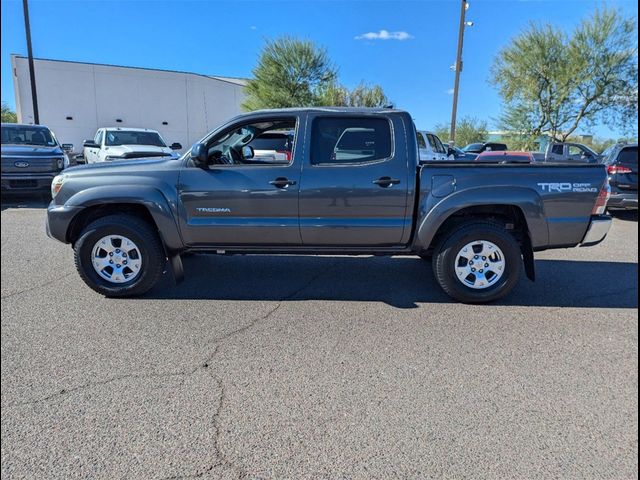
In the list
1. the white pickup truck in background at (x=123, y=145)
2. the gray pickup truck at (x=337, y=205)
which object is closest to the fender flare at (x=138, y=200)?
the gray pickup truck at (x=337, y=205)

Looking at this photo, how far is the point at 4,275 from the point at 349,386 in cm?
460

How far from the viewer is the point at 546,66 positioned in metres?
24.9

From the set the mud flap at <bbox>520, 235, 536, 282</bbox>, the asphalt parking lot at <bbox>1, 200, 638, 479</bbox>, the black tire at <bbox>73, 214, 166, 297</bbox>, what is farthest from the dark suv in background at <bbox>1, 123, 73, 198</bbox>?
the mud flap at <bbox>520, 235, 536, 282</bbox>

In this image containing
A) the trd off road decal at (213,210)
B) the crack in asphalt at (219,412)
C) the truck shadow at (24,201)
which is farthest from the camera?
the truck shadow at (24,201)

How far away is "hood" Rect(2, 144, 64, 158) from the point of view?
1054 centimetres

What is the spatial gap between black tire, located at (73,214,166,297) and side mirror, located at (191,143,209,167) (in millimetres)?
887

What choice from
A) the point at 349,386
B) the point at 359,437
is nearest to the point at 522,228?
the point at 349,386

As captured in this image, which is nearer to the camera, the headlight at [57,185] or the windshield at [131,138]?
the headlight at [57,185]

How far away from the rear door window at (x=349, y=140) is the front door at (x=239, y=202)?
255 mm

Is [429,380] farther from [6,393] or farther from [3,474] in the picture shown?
[6,393]

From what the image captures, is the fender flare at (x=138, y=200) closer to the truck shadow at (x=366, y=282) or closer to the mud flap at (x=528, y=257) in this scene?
the truck shadow at (x=366, y=282)

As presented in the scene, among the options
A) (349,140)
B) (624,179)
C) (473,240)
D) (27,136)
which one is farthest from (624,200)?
(27,136)

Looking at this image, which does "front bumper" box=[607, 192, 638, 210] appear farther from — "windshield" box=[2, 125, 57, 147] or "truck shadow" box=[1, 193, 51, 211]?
"windshield" box=[2, 125, 57, 147]

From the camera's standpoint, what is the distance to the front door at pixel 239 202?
428 cm
